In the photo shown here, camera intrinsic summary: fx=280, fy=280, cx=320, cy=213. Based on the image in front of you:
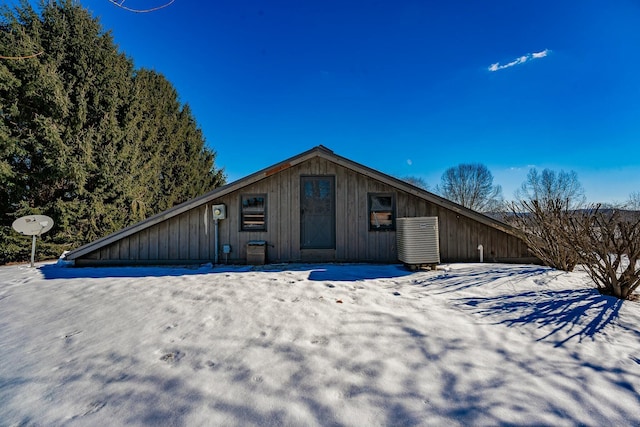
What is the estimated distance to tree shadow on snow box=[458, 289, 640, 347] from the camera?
295 centimetres

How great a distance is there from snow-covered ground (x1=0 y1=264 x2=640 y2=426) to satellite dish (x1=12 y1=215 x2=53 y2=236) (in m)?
3.02

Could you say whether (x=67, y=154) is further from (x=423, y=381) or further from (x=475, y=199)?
(x=475, y=199)

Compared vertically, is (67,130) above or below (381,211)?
above

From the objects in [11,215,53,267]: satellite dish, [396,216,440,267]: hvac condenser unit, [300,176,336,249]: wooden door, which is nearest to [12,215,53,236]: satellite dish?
[11,215,53,267]: satellite dish

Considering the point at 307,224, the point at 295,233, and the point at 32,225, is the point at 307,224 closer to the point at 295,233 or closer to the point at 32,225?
the point at 295,233

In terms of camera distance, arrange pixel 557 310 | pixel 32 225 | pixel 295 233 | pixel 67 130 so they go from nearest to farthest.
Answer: pixel 557 310 → pixel 32 225 → pixel 295 233 → pixel 67 130

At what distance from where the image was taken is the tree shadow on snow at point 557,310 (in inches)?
116

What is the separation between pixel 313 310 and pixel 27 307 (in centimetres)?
391

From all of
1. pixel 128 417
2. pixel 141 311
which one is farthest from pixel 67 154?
pixel 128 417

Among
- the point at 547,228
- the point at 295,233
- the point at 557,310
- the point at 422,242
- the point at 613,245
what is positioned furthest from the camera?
the point at 295,233

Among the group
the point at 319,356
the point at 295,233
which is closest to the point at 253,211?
the point at 295,233

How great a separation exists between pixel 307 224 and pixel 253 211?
1.39 m

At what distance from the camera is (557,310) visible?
3.45 metres

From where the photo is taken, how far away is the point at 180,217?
688cm
